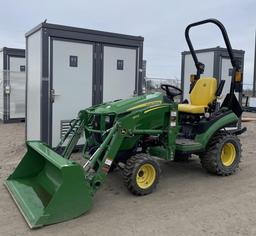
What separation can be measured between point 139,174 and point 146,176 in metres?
0.13

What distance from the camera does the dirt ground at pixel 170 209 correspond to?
10.9ft

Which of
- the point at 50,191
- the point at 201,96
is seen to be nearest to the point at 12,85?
the point at 201,96

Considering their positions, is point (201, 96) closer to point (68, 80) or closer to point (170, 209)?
point (170, 209)

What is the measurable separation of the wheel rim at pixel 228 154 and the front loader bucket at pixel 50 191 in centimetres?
258

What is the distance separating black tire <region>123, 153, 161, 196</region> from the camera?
4.08 meters

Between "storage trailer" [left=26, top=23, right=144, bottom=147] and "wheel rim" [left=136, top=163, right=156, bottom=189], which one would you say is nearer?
"wheel rim" [left=136, top=163, right=156, bottom=189]

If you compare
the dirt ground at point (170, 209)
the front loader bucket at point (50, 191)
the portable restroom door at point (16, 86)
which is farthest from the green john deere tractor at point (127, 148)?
the portable restroom door at point (16, 86)

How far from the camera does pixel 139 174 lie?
423 centimetres

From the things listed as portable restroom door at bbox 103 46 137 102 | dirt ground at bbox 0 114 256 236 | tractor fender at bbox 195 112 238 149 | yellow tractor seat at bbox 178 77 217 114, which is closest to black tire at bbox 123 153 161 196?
dirt ground at bbox 0 114 256 236

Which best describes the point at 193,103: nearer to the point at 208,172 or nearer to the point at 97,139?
the point at 208,172

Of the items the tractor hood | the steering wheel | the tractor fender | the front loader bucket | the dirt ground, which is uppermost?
the steering wheel

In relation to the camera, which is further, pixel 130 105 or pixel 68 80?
pixel 68 80

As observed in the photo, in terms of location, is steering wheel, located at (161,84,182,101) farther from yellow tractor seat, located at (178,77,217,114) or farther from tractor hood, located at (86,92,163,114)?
yellow tractor seat, located at (178,77,217,114)

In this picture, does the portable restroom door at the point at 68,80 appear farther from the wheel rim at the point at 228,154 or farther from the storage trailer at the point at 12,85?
the storage trailer at the point at 12,85
